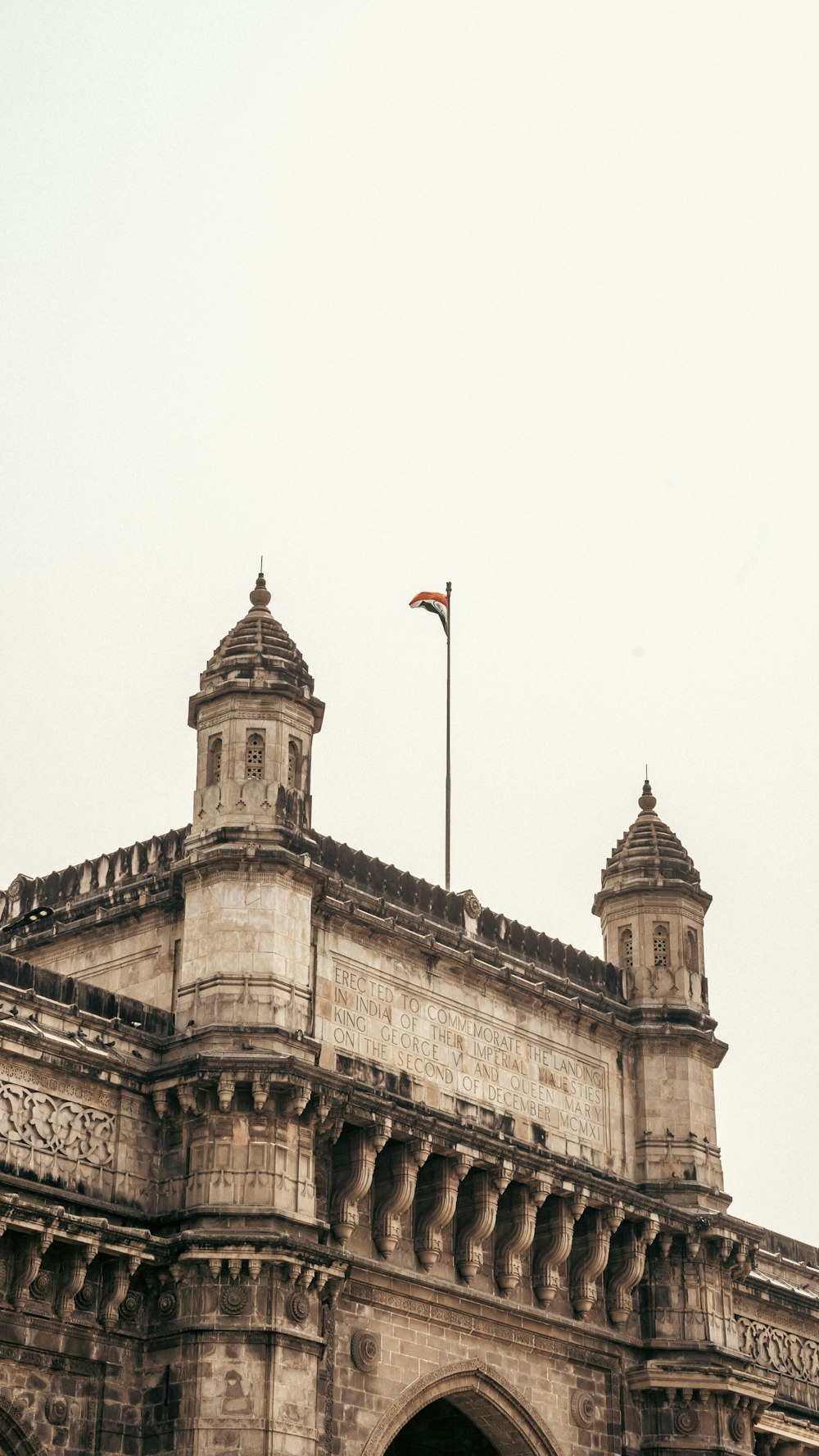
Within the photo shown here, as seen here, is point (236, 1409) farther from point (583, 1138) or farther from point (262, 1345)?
point (583, 1138)

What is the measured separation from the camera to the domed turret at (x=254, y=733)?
99.9 ft

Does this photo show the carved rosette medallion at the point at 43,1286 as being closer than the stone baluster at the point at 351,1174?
Yes

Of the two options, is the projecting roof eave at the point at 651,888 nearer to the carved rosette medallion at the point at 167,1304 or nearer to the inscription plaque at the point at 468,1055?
the inscription plaque at the point at 468,1055

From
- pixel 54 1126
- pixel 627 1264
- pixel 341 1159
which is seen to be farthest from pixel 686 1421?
pixel 54 1126

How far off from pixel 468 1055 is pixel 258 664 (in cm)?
650

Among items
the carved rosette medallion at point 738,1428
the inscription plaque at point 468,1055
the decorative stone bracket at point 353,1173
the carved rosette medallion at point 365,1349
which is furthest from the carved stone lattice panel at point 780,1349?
the decorative stone bracket at point 353,1173

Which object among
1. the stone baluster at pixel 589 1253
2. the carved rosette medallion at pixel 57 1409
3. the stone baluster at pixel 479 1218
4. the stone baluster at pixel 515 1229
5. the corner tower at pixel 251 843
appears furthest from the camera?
the stone baluster at pixel 589 1253

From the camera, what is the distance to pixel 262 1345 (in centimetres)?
2700

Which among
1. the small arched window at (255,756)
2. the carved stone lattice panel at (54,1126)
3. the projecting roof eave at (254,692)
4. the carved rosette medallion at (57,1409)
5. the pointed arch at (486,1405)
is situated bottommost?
the carved rosette medallion at (57,1409)

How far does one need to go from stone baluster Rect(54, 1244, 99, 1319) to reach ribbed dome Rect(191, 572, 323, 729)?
8249 millimetres

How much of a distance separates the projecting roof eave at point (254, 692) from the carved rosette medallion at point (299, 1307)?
816cm

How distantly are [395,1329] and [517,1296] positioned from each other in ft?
9.21

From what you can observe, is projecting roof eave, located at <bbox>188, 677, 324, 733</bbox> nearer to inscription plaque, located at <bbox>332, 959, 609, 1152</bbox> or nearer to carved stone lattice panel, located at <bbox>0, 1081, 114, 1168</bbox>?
inscription plaque, located at <bbox>332, 959, 609, 1152</bbox>

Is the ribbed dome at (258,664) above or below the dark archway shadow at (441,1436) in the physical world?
above
